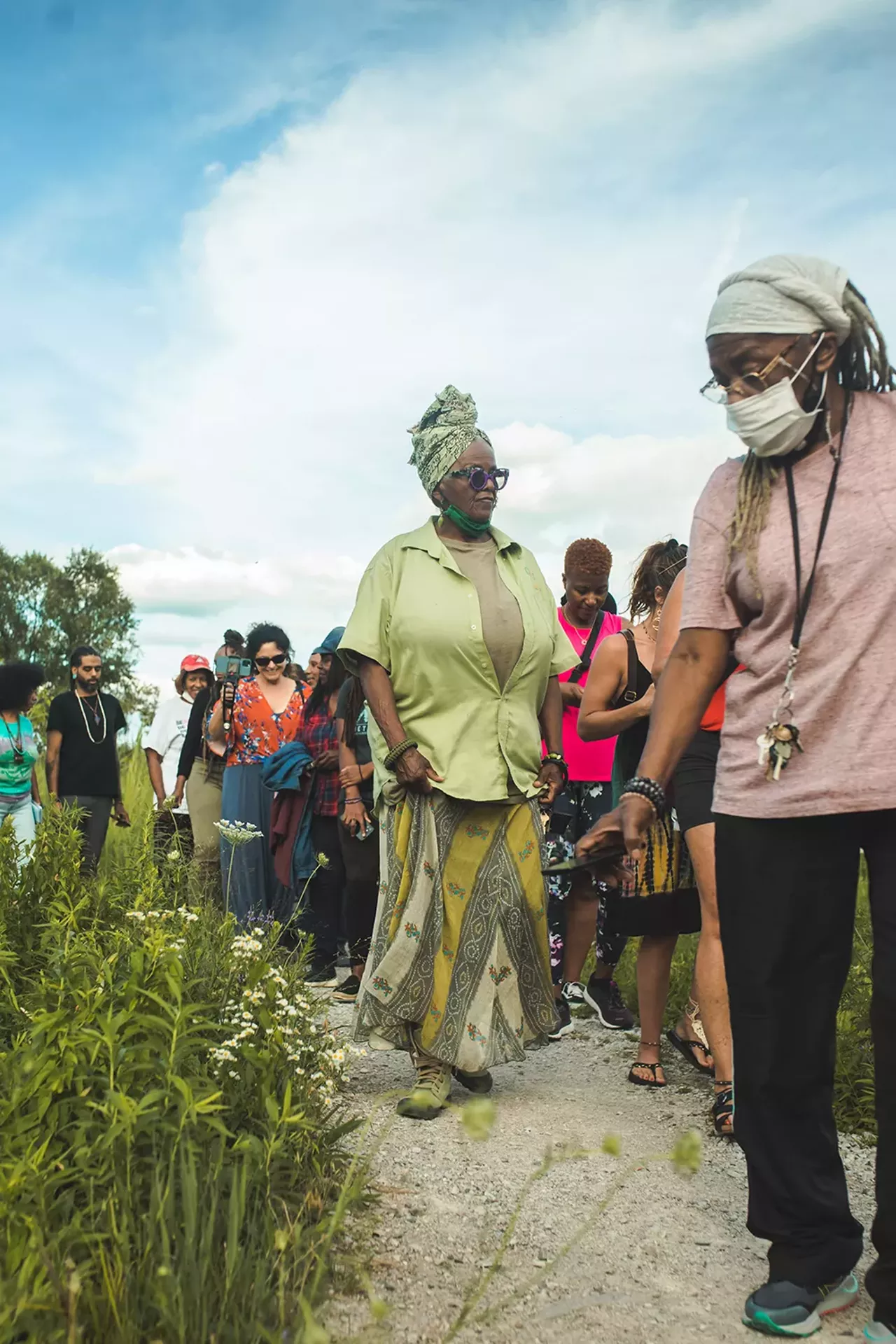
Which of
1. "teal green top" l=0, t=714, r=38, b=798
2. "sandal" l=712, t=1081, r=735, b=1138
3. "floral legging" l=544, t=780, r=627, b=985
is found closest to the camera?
"sandal" l=712, t=1081, r=735, b=1138

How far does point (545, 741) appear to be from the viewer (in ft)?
18.9

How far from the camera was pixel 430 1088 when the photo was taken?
498cm

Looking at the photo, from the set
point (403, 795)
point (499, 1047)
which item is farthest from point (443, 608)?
point (499, 1047)

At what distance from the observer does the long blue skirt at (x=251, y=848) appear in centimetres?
951

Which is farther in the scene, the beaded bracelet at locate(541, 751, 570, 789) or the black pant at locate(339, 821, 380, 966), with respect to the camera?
the black pant at locate(339, 821, 380, 966)

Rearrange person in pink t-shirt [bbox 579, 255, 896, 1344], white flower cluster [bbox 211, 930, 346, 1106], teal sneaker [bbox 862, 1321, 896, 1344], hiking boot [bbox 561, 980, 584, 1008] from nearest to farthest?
teal sneaker [bbox 862, 1321, 896, 1344]
person in pink t-shirt [bbox 579, 255, 896, 1344]
white flower cluster [bbox 211, 930, 346, 1106]
hiking boot [bbox 561, 980, 584, 1008]

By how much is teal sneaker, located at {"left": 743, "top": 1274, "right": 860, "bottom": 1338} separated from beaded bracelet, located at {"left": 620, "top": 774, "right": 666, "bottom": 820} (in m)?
1.12

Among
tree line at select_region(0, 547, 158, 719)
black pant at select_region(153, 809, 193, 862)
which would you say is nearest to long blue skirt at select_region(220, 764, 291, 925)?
black pant at select_region(153, 809, 193, 862)

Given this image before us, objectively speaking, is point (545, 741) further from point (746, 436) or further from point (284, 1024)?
point (746, 436)

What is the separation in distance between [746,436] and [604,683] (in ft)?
9.13

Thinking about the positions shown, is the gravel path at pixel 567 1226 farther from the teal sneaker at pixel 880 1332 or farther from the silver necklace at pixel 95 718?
the silver necklace at pixel 95 718

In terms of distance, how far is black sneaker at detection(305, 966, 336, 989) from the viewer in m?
8.56

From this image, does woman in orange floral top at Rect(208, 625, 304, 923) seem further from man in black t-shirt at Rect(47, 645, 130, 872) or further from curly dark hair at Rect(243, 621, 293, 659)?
man in black t-shirt at Rect(47, 645, 130, 872)

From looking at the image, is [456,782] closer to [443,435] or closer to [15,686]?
[443,435]
